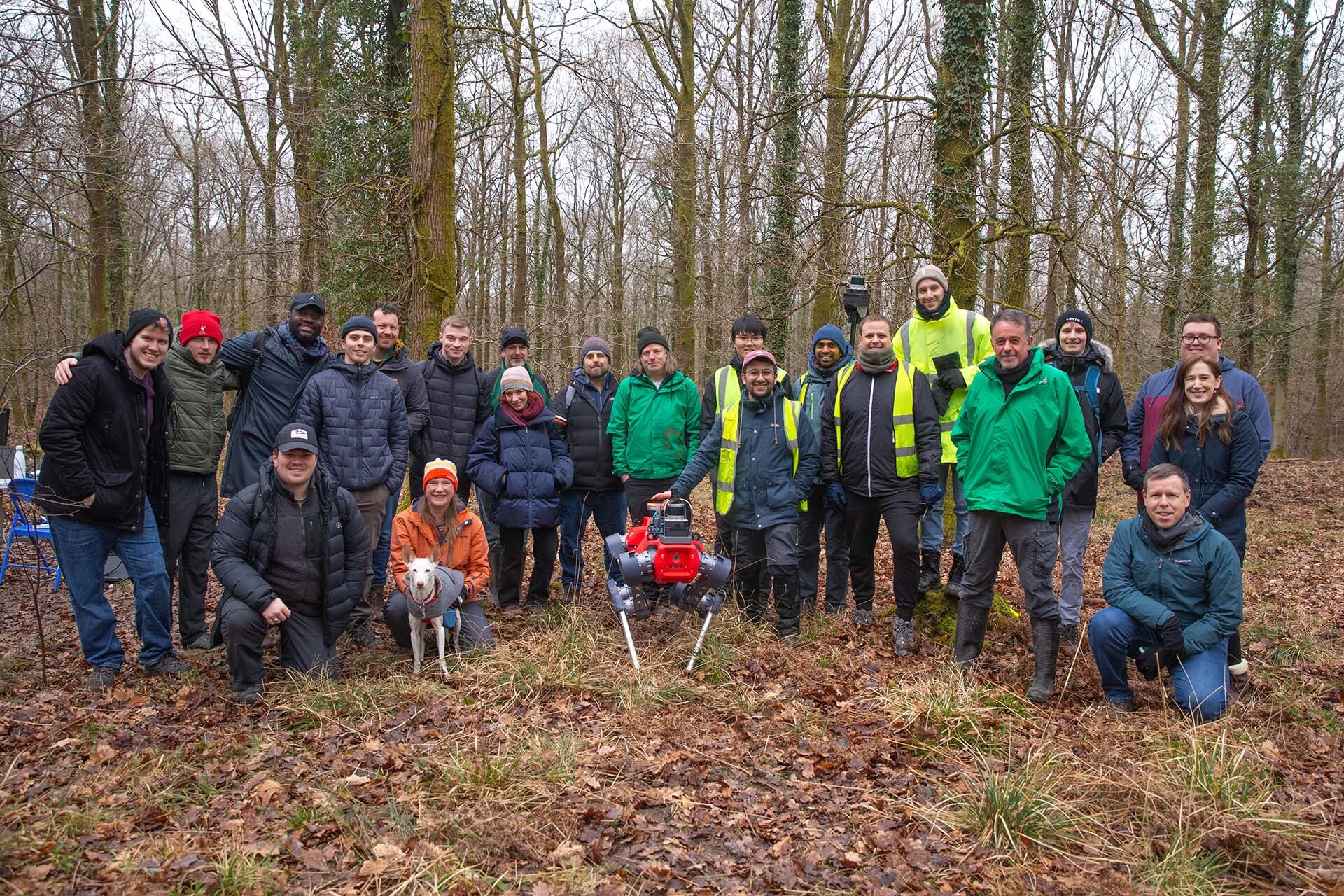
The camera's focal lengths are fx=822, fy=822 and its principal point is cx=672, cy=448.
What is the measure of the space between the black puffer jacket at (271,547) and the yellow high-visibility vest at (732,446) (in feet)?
7.91

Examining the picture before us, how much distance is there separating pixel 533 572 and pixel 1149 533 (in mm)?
4230

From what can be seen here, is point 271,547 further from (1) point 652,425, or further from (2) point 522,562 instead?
(1) point 652,425

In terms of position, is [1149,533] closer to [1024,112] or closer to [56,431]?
[1024,112]

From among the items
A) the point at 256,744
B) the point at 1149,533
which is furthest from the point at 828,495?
the point at 256,744

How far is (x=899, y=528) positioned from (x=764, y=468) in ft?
3.22

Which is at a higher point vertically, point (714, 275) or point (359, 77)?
point (359, 77)

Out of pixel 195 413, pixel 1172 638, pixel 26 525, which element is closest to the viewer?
pixel 1172 638

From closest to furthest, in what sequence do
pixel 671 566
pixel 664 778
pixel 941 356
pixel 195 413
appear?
→ pixel 664 778
pixel 671 566
pixel 195 413
pixel 941 356

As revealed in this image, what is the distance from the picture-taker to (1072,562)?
543cm

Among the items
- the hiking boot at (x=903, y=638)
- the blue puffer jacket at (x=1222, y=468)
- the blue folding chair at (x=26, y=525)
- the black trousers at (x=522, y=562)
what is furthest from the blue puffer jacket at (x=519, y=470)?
the blue puffer jacket at (x=1222, y=468)

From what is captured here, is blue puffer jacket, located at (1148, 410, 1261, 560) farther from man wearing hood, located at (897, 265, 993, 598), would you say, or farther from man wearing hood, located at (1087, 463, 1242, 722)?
man wearing hood, located at (897, 265, 993, 598)

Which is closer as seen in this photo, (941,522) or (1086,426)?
(1086,426)

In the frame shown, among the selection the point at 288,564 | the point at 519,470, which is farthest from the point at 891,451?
the point at 288,564

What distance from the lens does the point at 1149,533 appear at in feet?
15.4
